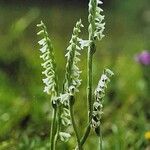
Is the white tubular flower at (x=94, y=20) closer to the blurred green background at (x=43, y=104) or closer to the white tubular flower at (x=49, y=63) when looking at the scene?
the white tubular flower at (x=49, y=63)

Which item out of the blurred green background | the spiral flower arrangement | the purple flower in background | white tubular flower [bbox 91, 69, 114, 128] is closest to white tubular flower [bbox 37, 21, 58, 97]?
the spiral flower arrangement

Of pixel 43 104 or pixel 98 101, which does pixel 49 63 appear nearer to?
pixel 98 101

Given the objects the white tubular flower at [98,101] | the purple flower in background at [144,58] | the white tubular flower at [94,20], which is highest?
the purple flower in background at [144,58]

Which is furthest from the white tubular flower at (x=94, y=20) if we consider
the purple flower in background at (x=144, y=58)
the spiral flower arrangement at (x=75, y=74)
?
the purple flower in background at (x=144, y=58)

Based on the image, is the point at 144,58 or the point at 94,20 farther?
the point at 144,58

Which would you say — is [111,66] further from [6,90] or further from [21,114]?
[21,114]

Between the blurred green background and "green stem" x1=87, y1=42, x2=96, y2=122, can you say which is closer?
"green stem" x1=87, y1=42, x2=96, y2=122

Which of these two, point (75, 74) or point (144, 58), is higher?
point (144, 58)

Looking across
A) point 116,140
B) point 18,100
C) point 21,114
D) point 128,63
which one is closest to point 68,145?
point 116,140

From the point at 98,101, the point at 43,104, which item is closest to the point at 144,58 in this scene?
the point at 43,104

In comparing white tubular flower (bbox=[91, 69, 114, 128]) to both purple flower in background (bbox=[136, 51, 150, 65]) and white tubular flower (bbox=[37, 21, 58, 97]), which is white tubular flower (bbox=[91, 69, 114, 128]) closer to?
white tubular flower (bbox=[37, 21, 58, 97])

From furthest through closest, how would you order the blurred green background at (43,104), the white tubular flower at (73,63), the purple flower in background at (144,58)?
the purple flower in background at (144,58) < the blurred green background at (43,104) < the white tubular flower at (73,63)

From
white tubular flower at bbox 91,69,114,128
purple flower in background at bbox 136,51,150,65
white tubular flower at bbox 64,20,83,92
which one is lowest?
white tubular flower at bbox 91,69,114,128
